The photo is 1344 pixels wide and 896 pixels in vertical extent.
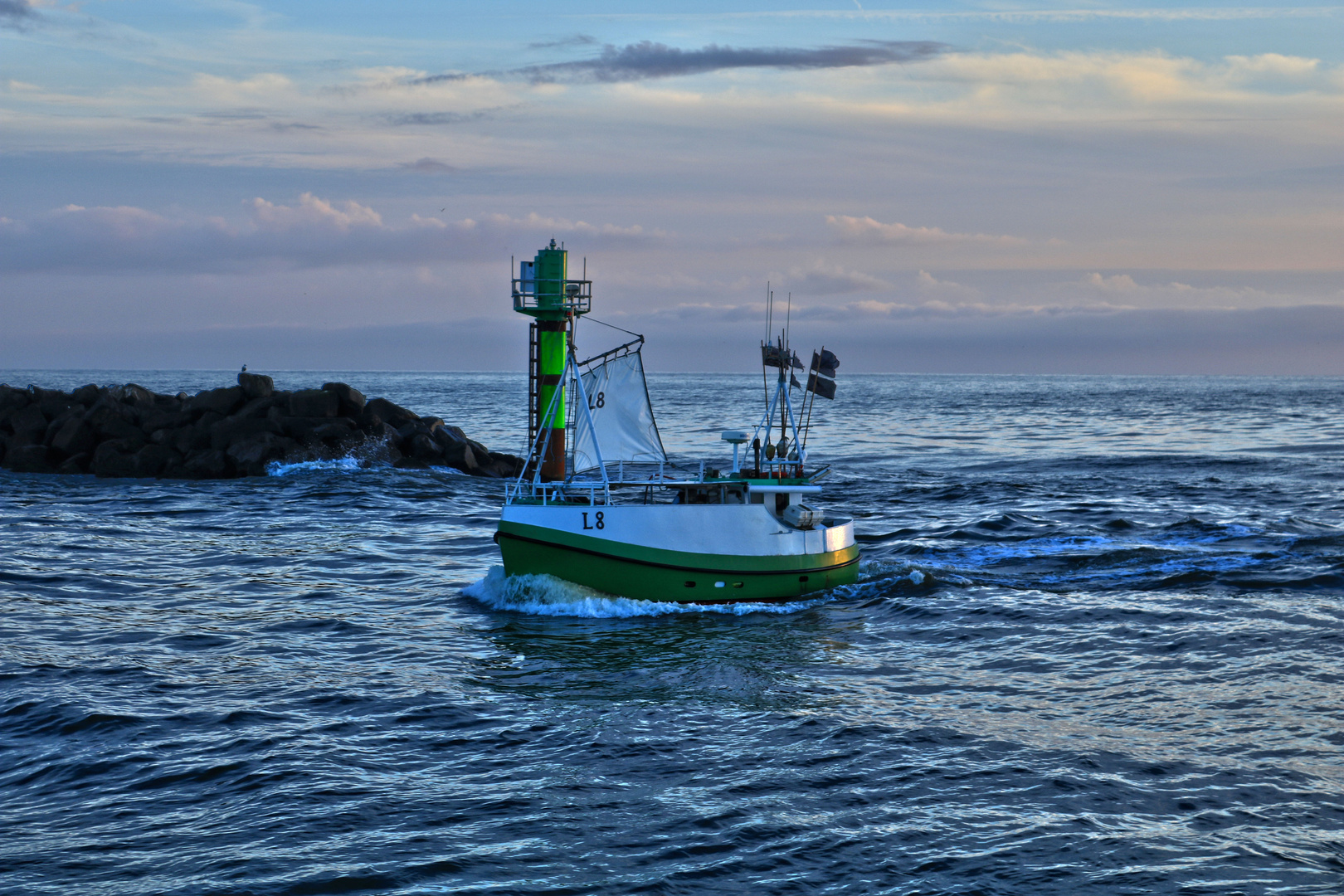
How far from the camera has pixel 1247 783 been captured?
1293 centimetres

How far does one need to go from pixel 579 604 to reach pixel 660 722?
21.5ft

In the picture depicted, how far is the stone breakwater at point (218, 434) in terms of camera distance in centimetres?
4681

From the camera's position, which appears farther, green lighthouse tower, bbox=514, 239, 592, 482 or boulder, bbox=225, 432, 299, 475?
boulder, bbox=225, 432, 299, 475

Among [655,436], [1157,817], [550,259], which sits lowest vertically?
[1157,817]

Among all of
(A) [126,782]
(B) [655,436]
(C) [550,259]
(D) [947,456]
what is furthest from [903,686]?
(D) [947,456]

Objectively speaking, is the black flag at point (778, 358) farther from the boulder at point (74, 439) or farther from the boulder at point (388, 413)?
the boulder at point (74, 439)

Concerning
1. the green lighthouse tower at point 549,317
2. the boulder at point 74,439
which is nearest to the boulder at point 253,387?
the boulder at point 74,439

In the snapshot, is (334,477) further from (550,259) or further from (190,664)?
(190,664)

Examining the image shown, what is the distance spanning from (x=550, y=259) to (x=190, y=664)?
42.8 feet

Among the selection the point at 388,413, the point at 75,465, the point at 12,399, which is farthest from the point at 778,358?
the point at 12,399

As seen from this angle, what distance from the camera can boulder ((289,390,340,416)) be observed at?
163 ft

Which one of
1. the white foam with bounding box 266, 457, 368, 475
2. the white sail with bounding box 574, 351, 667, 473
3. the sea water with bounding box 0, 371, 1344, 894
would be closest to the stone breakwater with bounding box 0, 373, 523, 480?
the white foam with bounding box 266, 457, 368, 475

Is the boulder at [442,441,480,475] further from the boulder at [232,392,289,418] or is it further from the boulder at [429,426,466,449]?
the boulder at [232,392,289,418]

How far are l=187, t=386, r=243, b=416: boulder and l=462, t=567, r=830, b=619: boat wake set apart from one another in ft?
111
